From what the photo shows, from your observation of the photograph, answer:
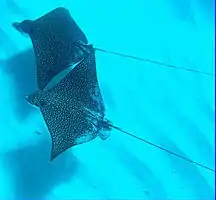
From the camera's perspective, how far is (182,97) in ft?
13.5

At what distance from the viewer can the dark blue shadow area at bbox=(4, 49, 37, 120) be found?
11.0 ft

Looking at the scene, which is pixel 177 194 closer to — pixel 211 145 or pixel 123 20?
pixel 211 145

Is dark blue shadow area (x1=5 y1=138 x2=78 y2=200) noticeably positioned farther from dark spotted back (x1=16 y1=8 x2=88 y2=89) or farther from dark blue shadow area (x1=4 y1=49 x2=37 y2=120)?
dark spotted back (x1=16 y1=8 x2=88 y2=89)

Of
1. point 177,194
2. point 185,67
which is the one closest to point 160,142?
point 177,194

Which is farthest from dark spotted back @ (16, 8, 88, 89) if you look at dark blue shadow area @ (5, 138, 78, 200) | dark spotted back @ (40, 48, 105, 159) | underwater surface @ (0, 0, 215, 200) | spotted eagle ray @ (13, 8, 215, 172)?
dark blue shadow area @ (5, 138, 78, 200)

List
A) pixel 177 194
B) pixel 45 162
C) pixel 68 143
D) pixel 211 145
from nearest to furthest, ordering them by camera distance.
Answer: pixel 68 143, pixel 45 162, pixel 177 194, pixel 211 145

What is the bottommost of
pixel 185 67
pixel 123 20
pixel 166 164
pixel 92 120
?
pixel 166 164

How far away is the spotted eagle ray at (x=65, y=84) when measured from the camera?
297 cm

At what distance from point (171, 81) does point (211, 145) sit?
2.95 feet

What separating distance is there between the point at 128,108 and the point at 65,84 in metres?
1.03

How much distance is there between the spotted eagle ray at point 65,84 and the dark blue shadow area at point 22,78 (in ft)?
0.89

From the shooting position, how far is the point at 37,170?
3.26 meters

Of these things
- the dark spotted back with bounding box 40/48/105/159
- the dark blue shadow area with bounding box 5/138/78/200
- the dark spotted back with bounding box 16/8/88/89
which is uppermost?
the dark spotted back with bounding box 16/8/88/89

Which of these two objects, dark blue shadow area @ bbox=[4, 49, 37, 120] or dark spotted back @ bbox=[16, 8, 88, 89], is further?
dark blue shadow area @ bbox=[4, 49, 37, 120]
